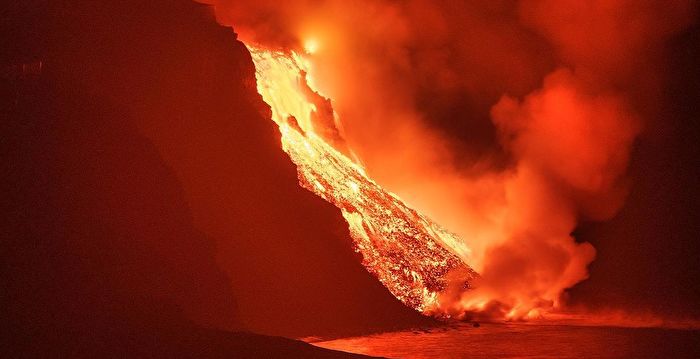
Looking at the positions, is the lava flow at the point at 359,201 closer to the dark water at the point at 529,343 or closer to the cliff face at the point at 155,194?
the cliff face at the point at 155,194

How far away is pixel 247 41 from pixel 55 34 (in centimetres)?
918

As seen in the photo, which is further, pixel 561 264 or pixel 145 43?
pixel 561 264

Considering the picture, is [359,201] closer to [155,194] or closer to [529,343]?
[529,343]

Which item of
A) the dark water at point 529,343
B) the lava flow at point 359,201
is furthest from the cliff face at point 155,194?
the dark water at point 529,343

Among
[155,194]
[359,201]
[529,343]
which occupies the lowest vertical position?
[529,343]

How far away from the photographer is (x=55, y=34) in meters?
22.1

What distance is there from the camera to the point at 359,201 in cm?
2756

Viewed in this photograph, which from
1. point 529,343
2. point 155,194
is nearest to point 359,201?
point 529,343

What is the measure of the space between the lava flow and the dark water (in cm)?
272

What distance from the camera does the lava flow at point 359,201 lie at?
25.5 meters

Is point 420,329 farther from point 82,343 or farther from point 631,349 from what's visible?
point 82,343

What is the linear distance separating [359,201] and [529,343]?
929 cm

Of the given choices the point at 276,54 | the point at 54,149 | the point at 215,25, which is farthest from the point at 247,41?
the point at 54,149

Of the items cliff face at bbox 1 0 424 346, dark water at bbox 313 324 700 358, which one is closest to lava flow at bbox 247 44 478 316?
cliff face at bbox 1 0 424 346
